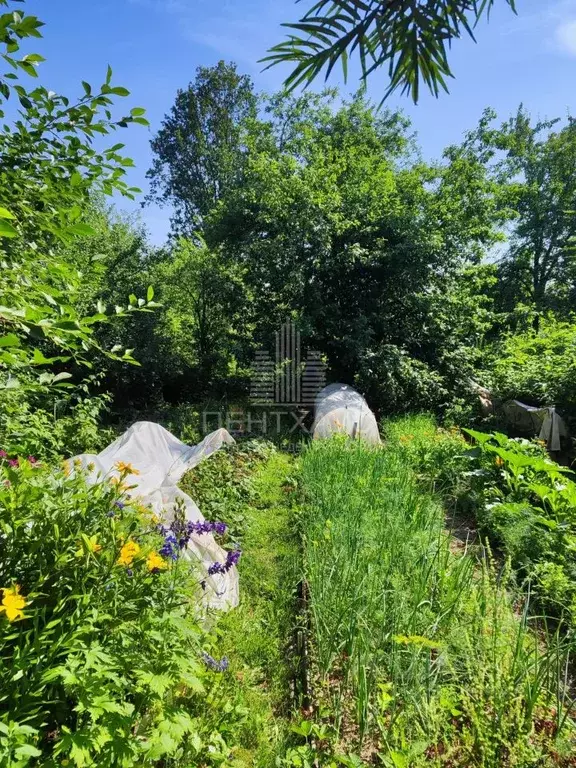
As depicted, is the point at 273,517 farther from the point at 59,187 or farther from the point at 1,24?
the point at 1,24

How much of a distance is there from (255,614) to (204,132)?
72.1 ft

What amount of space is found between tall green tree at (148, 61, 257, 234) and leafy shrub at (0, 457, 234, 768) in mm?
19440

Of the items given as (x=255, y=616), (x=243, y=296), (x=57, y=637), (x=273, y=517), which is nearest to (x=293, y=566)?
(x=255, y=616)

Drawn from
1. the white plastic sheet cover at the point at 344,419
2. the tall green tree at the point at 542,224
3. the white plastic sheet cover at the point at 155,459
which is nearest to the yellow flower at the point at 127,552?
the white plastic sheet cover at the point at 155,459

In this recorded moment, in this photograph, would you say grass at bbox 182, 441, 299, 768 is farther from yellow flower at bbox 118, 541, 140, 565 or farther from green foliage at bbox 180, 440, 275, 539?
yellow flower at bbox 118, 541, 140, 565

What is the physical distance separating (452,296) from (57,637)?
8.98m

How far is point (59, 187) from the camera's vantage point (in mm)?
1335

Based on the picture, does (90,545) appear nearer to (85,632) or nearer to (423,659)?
(85,632)

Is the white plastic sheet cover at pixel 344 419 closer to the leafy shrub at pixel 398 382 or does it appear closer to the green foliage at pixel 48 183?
the leafy shrub at pixel 398 382

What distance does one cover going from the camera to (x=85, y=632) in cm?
121

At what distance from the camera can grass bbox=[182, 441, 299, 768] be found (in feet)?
5.86

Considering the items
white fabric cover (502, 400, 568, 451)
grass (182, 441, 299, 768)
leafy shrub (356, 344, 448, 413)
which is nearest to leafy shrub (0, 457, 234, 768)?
grass (182, 441, 299, 768)

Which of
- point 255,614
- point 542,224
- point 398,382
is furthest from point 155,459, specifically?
point 542,224

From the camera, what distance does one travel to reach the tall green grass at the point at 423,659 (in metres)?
1.54
